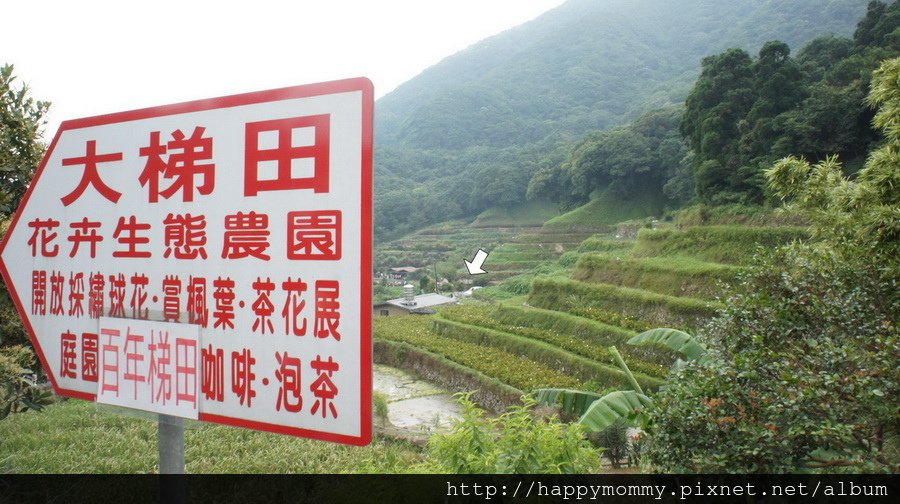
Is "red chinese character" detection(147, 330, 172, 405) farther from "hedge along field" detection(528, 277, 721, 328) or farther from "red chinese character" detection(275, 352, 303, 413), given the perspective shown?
"hedge along field" detection(528, 277, 721, 328)

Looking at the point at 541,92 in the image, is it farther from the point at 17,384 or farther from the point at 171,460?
the point at 171,460

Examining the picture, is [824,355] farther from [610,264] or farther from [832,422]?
[610,264]

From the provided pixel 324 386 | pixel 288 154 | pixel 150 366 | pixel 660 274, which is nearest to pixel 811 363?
pixel 324 386

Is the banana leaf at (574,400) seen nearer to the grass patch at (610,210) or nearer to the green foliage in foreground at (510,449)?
the green foliage in foreground at (510,449)

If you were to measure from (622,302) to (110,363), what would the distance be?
16106mm

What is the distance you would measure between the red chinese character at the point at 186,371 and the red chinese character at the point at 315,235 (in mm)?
336

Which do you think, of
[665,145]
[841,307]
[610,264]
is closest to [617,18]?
[665,145]

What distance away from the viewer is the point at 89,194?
1.43 metres

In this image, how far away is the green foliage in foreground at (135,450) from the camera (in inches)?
161

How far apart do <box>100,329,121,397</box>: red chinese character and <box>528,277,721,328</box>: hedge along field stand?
11.3 metres

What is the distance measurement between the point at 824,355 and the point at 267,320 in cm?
323

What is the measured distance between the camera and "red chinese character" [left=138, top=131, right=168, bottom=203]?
131cm

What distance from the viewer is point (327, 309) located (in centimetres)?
109

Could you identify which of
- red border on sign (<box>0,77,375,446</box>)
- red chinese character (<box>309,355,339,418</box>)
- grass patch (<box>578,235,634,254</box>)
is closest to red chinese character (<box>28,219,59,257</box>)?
red border on sign (<box>0,77,375,446</box>)
